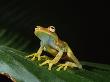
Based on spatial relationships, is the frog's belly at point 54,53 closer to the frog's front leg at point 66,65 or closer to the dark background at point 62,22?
the frog's front leg at point 66,65

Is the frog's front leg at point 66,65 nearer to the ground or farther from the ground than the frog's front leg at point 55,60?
nearer to the ground

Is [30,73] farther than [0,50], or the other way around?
[0,50]

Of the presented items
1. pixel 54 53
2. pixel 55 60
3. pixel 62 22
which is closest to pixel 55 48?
pixel 54 53

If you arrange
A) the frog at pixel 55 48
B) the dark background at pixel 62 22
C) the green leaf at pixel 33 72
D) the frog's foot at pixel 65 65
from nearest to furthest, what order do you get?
the green leaf at pixel 33 72
the frog's foot at pixel 65 65
the frog at pixel 55 48
the dark background at pixel 62 22

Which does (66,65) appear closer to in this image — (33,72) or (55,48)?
(55,48)

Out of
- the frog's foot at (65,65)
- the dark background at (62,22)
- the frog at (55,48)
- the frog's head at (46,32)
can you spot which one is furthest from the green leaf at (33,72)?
the dark background at (62,22)

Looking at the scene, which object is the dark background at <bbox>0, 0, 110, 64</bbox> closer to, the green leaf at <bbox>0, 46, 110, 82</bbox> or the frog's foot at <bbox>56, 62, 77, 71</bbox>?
the frog's foot at <bbox>56, 62, 77, 71</bbox>

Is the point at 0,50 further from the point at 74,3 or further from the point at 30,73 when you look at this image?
the point at 74,3

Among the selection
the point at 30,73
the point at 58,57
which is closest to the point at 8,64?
the point at 30,73

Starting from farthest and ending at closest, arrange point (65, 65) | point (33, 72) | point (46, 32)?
point (46, 32) < point (65, 65) < point (33, 72)
